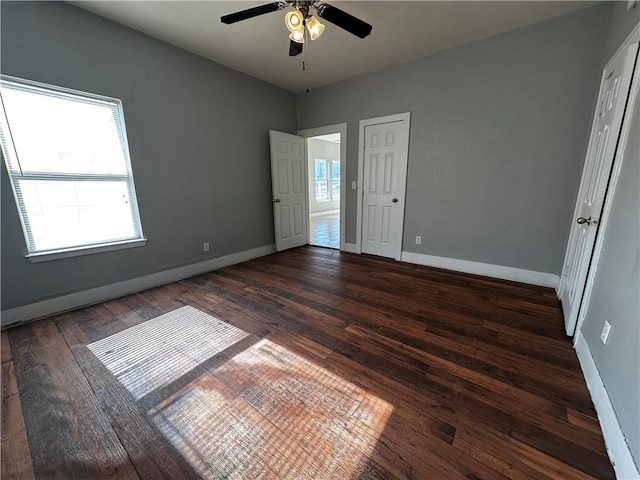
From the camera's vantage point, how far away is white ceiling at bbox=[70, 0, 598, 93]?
223cm

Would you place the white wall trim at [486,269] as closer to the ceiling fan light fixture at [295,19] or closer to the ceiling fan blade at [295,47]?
the ceiling fan blade at [295,47]

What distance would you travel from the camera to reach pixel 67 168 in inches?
92.1

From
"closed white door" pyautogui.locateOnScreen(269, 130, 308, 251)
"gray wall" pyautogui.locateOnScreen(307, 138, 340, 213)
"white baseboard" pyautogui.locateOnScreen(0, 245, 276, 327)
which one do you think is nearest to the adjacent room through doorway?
"gray wall" pyautogui.locateOnScreen(307, 138, 340, 213)

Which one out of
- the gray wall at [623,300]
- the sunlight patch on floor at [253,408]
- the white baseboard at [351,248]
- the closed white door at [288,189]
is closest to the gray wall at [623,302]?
the gray wall at [623,300]

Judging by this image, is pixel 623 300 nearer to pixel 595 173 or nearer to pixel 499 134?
pixel 595 173

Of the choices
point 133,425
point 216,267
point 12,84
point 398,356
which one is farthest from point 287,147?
point 133,425

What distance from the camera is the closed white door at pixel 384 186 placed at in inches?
141

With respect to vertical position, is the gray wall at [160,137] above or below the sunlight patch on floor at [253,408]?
above

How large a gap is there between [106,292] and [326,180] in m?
7.16

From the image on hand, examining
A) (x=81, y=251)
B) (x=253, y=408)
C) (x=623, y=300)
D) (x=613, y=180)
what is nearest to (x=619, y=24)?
(x=613, y=180)

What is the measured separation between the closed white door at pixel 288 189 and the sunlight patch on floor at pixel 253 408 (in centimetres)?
265

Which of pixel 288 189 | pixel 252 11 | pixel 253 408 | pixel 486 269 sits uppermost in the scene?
pixel 252 11

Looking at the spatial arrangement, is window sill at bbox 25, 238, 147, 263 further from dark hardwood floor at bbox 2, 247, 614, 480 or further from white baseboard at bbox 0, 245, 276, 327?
dark hardwood floor at bbox 2, 247, 614, 480

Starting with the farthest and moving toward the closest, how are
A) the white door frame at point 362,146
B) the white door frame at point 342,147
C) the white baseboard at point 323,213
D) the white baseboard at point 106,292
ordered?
the white baseboard at point 323,213 < the white door frame at point 342,147 < the white door frame at point 362,146 < the white baseboard at point 106,292
